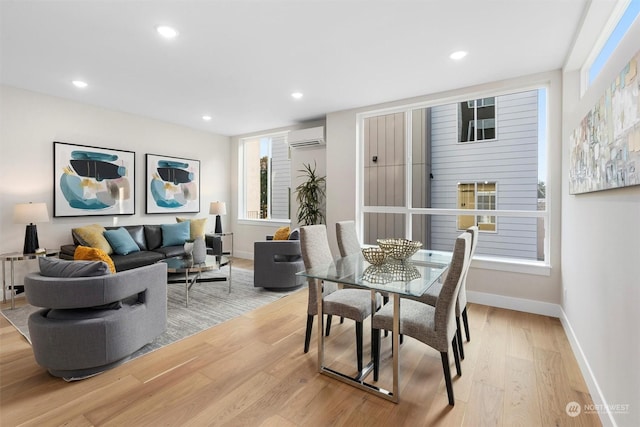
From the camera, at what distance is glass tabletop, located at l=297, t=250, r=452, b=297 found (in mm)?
1899

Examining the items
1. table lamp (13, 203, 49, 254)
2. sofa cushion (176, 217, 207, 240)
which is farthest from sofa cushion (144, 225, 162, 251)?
table lamp (13, 203, 49, 254)

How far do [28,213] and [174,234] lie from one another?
183 centimetres

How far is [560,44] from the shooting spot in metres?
2.69

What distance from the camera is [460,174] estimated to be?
405 cm

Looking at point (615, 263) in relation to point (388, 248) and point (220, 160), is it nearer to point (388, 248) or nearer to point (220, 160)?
point (388, 248)

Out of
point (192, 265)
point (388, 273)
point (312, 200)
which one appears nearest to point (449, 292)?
point (388, 273)

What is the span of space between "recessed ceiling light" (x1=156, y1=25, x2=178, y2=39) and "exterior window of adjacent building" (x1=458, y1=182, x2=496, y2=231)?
369cm

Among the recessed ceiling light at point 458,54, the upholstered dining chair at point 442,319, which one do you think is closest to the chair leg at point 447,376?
the upholstered dining chair at point 442,319

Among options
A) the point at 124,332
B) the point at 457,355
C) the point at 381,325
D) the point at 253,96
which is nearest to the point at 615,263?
the point at 457,355

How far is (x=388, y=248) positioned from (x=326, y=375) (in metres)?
1.13

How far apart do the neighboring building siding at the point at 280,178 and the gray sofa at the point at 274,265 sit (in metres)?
2.11

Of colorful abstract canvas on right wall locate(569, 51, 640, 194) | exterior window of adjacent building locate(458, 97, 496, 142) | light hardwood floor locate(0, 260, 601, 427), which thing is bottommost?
light hardwood floor locate(0, 260, 601, 427)

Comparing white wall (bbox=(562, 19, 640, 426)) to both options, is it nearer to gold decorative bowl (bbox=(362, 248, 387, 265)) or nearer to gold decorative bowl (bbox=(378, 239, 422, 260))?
gold decorative bowl (bbox=(378, 239, 422, 260))

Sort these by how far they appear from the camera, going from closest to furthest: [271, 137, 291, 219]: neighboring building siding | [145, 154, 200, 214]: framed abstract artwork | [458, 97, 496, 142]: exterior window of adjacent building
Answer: [458, 97, 496, 142]: exterior window of adjacent building
[145, 154, 200, 214]: framed abstract artwork
[271, 137, 291, 219]: neighboring building siding
